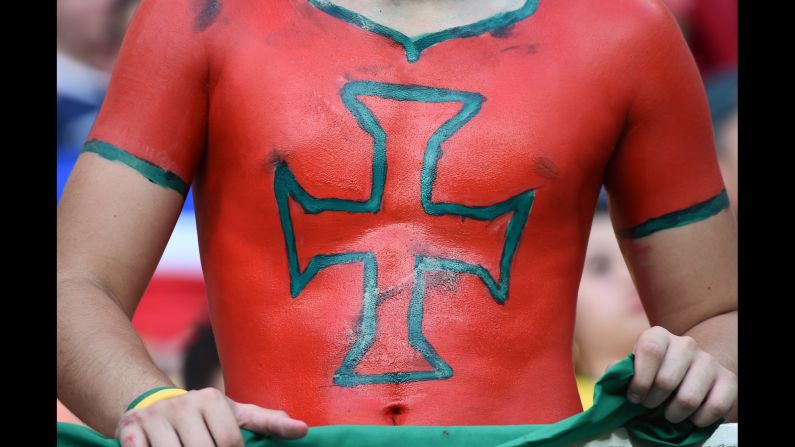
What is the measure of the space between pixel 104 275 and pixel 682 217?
95cm

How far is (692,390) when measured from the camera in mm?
1930

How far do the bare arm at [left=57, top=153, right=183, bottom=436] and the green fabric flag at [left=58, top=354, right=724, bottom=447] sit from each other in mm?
155

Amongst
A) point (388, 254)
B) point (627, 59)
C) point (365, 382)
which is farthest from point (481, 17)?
point (365, 382)

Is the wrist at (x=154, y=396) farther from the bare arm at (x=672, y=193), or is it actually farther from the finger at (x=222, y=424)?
the bare arm at (x=672, y=193)

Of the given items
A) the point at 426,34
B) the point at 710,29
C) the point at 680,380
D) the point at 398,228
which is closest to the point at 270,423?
the point at 398,228

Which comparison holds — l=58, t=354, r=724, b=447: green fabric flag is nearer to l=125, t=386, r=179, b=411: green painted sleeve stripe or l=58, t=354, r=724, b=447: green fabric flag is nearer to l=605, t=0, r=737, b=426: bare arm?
l=125, t=386, r=179, b=411: green painted sleeve stripe

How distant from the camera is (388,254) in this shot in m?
2.15

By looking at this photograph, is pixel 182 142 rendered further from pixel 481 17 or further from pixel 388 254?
pixel 481 17

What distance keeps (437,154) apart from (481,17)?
0.90 feet

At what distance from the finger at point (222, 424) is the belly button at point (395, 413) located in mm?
304

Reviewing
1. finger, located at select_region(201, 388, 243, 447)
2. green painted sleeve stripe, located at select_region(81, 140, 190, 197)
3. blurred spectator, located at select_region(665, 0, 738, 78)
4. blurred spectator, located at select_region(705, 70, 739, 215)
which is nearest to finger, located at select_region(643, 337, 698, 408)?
finger, located at select_region(201, 388, 243, 447)

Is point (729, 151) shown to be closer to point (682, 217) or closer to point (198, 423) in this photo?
point (682, 217)

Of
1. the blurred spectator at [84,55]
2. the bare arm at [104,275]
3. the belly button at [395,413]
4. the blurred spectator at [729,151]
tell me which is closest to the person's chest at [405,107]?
the bare arm at [104,275]

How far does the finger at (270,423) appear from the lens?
1.84 metres
